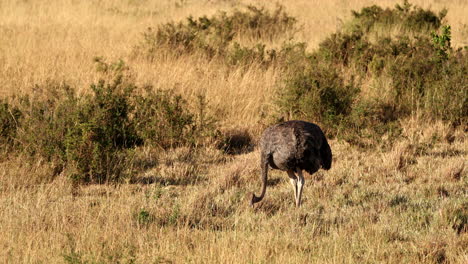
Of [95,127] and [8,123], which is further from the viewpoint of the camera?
[8,123]

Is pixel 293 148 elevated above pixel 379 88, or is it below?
below

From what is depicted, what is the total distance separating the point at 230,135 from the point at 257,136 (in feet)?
1.28

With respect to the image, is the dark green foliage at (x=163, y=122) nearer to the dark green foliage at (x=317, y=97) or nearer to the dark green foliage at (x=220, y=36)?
the dark green foliage at (x=317, y=97)

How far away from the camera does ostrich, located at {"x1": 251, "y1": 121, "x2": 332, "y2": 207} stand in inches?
215

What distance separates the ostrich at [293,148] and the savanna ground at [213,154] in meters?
0.50

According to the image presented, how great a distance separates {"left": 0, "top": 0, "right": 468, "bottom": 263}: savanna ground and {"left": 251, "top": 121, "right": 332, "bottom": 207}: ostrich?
495 millimetres

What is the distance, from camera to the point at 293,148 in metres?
5.44

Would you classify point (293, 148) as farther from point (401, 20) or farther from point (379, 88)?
point (401, 20)

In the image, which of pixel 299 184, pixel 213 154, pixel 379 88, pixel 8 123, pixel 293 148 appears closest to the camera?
pixel 293 148

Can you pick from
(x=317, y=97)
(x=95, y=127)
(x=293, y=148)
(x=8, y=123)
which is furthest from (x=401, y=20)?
(x=293, y=148)

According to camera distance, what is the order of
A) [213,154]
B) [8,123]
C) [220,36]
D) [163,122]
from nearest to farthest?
1. [8,123]
2. [213,154]
3. [163,122]
4. [220,36]

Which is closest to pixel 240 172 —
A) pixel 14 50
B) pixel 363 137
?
pixel 363 137

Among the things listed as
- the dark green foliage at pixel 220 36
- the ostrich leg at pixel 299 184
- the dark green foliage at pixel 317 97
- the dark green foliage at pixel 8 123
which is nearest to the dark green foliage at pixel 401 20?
the dark green foliage at pixel 220 36

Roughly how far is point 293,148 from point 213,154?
8.73 ft
